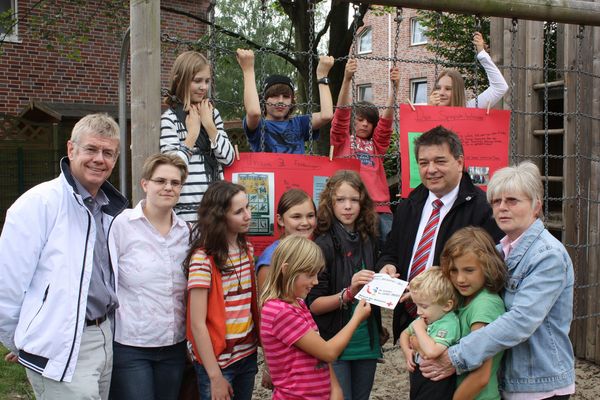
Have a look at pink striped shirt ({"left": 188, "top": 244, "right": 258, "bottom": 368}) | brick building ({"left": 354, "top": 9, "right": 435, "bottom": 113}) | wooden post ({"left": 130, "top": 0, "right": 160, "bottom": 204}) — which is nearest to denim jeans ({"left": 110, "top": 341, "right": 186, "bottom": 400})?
pink striped shirt ({"left": 188, "top": 244, "right": 258, "bottom": 368})

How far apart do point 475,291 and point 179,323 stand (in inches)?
50.4

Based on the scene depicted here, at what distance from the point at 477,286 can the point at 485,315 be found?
0.12 metres

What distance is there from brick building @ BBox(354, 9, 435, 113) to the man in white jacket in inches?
895

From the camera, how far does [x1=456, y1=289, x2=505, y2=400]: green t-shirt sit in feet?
8.02

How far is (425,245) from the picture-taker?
2.98 m

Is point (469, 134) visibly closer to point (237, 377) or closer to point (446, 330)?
point (446, 330)

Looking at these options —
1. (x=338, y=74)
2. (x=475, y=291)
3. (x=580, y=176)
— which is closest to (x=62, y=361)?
(x=475, y=291)

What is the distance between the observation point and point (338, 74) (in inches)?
375

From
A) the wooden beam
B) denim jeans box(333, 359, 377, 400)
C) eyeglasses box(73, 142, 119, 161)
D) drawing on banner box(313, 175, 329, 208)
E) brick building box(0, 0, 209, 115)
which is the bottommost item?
denim jeans box(333, 359, 377, 400)

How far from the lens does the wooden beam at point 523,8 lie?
3678 millimetres

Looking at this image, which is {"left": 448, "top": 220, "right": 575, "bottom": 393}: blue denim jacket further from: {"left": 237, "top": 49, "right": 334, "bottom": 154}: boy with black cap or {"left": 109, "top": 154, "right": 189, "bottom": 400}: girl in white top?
{"left": 237, "top": 49, "right": 334, "bottom": 154}: boy with black cap

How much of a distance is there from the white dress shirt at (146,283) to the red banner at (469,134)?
1.60 metres

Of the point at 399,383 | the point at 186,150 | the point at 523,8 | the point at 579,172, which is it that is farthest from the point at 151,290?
the point at 579,172

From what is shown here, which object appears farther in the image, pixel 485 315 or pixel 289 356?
pixel 289 356
